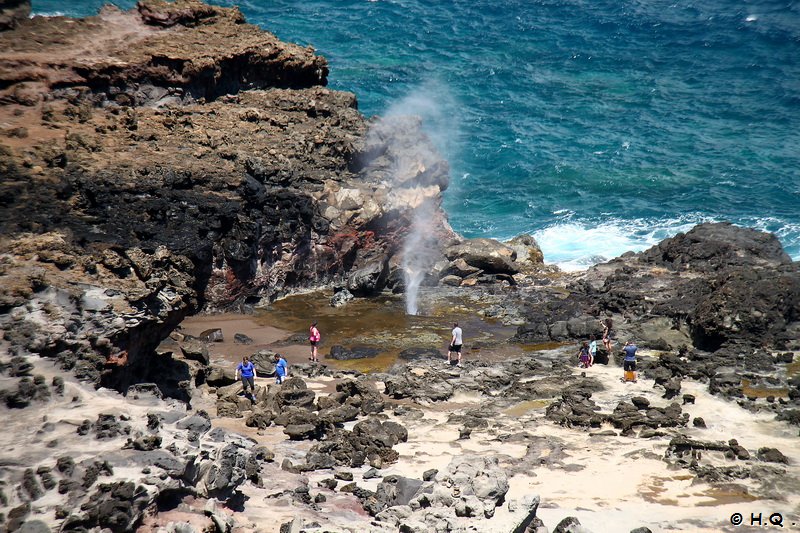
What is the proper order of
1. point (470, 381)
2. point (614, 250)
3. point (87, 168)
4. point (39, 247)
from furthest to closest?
point (614, 250)
point (87, 168)
point (470, 381)
point (39, 247)

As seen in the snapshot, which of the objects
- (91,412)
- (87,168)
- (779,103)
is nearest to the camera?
(91,412)

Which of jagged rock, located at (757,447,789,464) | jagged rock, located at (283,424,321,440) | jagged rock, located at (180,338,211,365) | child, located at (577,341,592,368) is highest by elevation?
jagged rock, located at (757,447,789,464)

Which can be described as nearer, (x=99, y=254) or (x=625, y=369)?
(x=99, y=254)

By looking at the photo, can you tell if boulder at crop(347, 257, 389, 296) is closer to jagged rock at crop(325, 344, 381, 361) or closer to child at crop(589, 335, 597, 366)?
jagged rock at crop(325, 344, 381, 361)

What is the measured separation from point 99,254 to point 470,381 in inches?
396

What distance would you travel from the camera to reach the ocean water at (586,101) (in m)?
48.1

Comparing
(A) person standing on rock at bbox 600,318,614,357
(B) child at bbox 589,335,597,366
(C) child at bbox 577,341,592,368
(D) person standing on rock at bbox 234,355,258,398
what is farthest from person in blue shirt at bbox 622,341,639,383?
(D) person standing on rock at bbox 234,355,258,398

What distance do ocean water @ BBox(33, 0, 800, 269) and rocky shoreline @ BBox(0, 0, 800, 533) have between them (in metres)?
11.7

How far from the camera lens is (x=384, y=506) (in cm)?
1492

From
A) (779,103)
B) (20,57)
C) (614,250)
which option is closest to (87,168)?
(20,57)

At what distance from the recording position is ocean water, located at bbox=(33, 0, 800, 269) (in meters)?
48.1

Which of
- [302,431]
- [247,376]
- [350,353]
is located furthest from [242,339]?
[302,431]

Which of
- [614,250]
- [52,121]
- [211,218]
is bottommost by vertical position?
[614,250]

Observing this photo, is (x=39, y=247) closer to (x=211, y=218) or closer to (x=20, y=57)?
(x=211, y=218)
